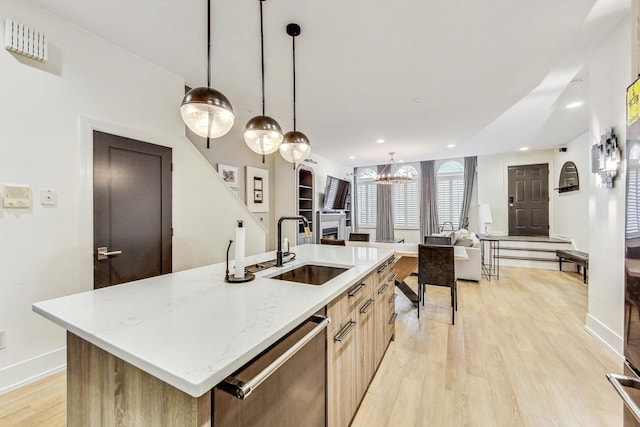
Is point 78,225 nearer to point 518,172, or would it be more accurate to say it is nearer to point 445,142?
point 445,142

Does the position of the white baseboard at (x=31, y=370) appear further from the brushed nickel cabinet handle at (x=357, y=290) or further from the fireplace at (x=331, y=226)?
the fireplace at (x=331, y=226)

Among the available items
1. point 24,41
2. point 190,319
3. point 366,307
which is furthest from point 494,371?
point 24,41

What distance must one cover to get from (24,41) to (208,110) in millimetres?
1553

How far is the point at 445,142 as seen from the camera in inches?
210

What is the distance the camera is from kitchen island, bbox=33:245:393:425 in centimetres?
66

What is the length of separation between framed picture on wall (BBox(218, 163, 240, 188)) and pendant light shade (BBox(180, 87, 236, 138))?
223 centimetres

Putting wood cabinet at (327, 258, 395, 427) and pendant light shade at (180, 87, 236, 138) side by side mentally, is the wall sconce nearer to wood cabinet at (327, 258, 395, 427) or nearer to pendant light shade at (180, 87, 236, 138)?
wood cabinet at (327, 258, 395, 427)

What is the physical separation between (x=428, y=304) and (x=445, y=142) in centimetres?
341

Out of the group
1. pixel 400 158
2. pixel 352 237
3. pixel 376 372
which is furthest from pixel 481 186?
pixel 376 372

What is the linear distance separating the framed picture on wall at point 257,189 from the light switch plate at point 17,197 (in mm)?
2597

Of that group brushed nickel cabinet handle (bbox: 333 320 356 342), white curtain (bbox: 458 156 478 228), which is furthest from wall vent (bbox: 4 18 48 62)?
white curtain (bbox: 458 156 478 228)

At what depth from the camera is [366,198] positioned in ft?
28.2

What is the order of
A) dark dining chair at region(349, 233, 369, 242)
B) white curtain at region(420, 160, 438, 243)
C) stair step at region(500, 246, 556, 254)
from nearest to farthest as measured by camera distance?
1. dark dining chair at region(349, 233, 369, 242)
2. stair step at region(500, 246, 556, 254)
3. white curtain at region(420, 160, 438, 243)

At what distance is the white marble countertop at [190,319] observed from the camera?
0.67 meters
